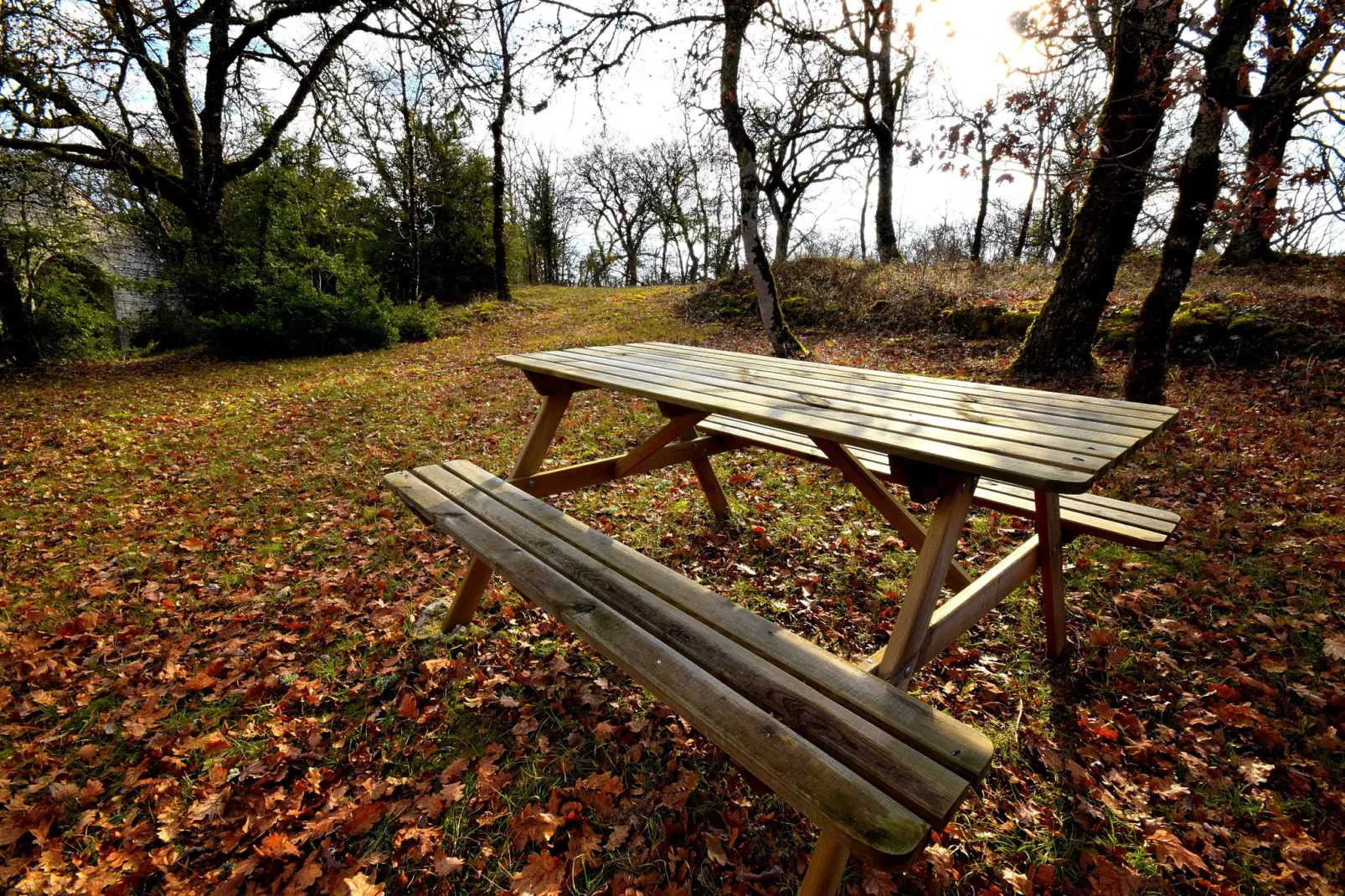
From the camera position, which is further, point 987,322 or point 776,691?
point 987,322

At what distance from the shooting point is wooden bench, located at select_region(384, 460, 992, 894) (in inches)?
39.8

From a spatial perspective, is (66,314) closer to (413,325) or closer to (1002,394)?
(413,325)

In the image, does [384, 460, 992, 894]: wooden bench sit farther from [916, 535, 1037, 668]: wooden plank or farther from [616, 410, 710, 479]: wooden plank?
[616, 410, 710, 479]: wooden plank

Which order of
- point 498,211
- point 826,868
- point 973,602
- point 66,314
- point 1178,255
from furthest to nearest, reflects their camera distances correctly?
point 498,211 → point 66,314 → point 1178,255 → point 973,602 → point 826,868

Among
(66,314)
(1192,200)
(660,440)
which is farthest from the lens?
(66,314)

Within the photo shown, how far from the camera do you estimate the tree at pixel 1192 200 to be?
4043mm

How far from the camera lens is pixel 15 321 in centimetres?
883

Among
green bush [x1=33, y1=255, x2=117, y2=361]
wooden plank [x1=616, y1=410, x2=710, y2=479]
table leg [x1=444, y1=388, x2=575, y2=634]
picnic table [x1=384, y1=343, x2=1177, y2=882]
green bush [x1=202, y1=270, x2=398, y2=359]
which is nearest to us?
picnic table [x1=384, y1=343, x2=1177, y2=882]

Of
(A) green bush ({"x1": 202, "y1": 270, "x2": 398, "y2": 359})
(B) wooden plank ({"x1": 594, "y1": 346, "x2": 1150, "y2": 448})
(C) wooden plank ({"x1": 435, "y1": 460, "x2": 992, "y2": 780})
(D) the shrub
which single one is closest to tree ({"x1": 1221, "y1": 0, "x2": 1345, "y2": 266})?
(B) wooden plank ({"x1": 594, "y1": 346, "x2": 1150, "y2": 448})

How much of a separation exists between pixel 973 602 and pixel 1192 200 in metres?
5.28

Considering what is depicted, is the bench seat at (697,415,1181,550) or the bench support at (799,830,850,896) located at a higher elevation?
the bench seat at (697,415,1181,550)

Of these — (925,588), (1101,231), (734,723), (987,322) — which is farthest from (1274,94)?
(987,322)

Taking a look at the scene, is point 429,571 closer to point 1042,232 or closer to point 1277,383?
point 1277,383

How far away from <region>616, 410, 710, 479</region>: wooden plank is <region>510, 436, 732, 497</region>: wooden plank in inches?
1.2
